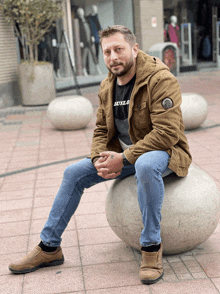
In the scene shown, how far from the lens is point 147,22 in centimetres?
1792

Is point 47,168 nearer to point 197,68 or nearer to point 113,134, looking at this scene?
point 113,134

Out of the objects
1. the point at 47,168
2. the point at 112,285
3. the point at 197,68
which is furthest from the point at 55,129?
the point at 197,68

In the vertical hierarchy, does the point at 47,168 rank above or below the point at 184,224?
below

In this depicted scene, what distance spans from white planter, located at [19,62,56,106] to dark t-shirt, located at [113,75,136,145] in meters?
8.84

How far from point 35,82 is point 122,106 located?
354 inches

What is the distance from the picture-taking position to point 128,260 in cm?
333

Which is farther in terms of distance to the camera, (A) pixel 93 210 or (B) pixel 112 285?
(A) pixel 93 210

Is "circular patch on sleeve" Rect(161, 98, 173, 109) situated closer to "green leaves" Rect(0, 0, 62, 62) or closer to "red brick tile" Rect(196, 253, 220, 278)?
"red brick tile" Rect(196, 253, 220, 278)

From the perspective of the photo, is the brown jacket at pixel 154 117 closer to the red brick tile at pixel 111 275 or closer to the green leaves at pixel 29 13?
the red brick tile at pixel 111 275

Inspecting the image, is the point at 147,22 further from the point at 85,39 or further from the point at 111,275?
the point at 111,275

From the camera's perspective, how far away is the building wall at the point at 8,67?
1207cm

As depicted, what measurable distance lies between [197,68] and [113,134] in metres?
17.1

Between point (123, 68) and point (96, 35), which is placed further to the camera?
point (96, 35)

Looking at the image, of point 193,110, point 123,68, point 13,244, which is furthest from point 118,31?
point 193,110
